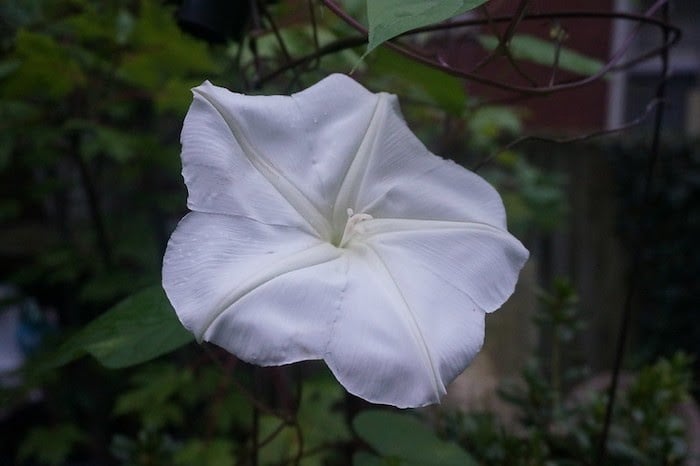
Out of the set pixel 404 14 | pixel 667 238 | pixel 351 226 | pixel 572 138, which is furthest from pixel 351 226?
pixel 667 238

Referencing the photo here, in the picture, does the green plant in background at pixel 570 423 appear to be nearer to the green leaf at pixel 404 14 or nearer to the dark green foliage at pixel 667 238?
the green leaf at pixel 404 14

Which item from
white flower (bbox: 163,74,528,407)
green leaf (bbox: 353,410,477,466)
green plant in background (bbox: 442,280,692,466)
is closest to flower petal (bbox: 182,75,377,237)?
white flower (bbox: 163,74,528,407)

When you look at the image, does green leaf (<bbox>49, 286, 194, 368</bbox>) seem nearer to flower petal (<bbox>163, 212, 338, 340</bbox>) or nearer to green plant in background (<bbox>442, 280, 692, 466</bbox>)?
flower petal (<bbox>163, 212, 338, 340</bbox>)

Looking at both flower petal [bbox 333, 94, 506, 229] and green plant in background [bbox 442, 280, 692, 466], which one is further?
green plant in background [bbox 442, 280, 692, 466]

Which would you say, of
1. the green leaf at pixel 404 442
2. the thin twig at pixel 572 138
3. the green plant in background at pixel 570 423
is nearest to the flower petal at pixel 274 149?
the thin twig at pixel 572 138

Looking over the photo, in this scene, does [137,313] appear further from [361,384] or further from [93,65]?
[93,65]

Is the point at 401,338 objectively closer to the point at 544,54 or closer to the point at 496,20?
the point at 496,20

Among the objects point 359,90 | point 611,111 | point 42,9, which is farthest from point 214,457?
point 611,111

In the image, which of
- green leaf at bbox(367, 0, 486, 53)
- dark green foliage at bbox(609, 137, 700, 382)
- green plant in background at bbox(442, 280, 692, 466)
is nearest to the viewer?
green leaf at bbox(367, 0, 486, 53)
